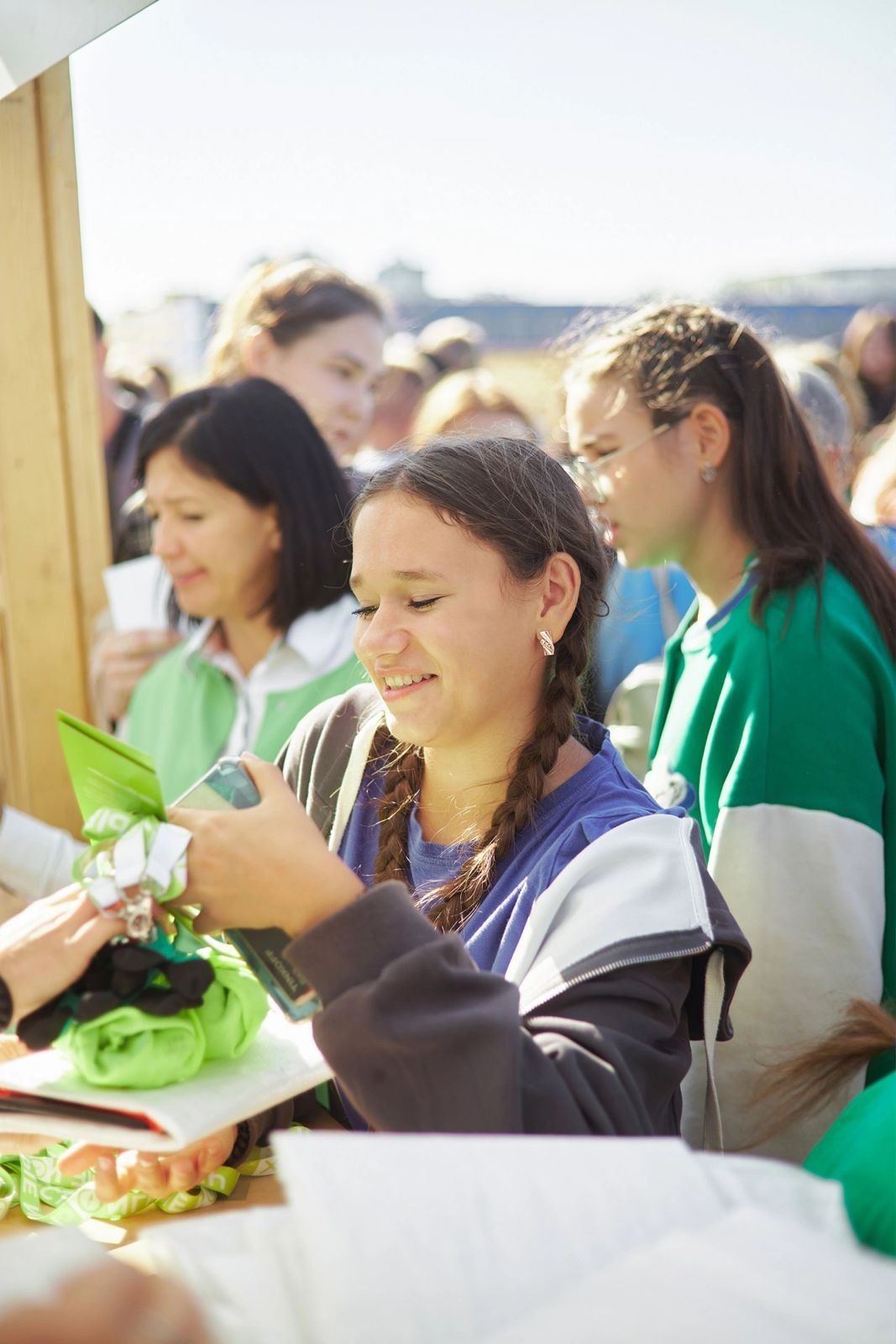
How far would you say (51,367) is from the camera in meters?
3.27

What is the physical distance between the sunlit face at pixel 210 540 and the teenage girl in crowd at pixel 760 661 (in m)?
0.78

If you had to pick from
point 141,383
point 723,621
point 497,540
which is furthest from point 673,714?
point 141,383

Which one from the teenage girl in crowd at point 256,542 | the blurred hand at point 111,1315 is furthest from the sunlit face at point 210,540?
the blurred hand at point 111,1315

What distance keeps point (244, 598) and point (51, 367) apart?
1.00 metres

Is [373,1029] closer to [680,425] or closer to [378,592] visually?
[378,592]

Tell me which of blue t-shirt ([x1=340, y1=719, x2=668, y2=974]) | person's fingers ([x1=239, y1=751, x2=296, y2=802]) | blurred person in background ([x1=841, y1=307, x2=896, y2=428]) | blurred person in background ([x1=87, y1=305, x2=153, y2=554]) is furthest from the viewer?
blurred person in background ([x1=841, y1=307, x2=896, y2=428])

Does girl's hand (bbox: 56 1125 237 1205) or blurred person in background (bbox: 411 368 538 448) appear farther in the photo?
blurred person in background (bbox: 411 368 538 448)

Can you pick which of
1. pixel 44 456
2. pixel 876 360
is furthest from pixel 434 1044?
pixel 876 360

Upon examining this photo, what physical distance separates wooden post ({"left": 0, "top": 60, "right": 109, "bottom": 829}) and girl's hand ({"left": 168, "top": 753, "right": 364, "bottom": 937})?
7.90 feet

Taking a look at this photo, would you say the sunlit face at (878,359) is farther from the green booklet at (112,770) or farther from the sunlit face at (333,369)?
the green booklet at (112,770)

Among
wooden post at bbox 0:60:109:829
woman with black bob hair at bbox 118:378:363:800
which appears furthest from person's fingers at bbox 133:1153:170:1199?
wooden post at bbox 0:60:109:829

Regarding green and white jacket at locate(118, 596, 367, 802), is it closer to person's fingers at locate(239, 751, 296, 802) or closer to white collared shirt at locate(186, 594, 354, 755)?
white collared shirt at locate(186, 594, 354, 755)

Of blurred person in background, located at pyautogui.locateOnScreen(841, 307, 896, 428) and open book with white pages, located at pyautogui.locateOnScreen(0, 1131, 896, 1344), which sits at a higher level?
blurred person in background, located at pyautogui.locateOnScreen(841, 307, 896, 428)

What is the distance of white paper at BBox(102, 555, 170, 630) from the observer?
10.3 feet
